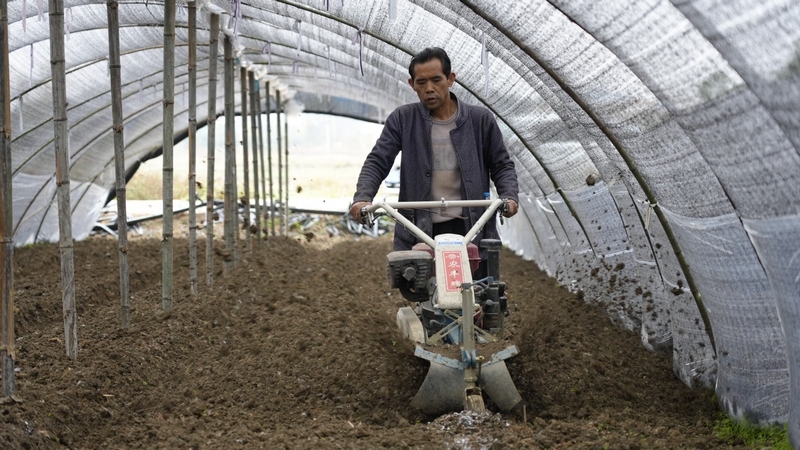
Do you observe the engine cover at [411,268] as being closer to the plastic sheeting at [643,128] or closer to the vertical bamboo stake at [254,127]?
the plastic sheeting at [643,128]

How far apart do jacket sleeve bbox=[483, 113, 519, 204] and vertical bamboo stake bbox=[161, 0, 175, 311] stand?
332 centimetres

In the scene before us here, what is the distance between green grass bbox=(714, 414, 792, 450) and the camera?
399 cm

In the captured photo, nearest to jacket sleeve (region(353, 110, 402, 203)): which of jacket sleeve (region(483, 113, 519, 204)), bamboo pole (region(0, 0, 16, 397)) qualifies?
jacket sleeve (region(483, 113, 519, 204))

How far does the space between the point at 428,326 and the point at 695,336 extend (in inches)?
60.3

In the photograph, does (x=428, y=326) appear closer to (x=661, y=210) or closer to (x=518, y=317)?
(x=661, y=210)

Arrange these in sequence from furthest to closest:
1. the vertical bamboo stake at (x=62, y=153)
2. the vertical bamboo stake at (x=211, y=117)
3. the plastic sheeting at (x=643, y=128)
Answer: the vertical bamboo stake at (x=211, y=117) < the vertical bamboo stake at (x=62, y=153) < the plastic sheeting at (x=643, y=128)

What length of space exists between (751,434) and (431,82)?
2221 mm

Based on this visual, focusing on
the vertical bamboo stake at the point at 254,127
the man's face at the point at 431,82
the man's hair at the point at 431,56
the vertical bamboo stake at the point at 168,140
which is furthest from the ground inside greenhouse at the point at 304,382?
the vertical bamboo stake at the point at 254,127

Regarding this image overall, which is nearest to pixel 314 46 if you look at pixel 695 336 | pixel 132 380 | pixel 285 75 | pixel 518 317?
pixel 285 75

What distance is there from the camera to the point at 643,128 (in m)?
4.88

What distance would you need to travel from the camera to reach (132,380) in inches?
224

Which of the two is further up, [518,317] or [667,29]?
[667,29]

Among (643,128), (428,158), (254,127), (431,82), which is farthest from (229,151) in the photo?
(643,128)

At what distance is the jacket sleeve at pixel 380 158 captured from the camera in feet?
16.0
